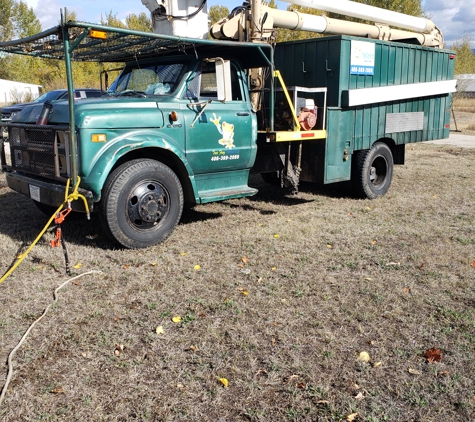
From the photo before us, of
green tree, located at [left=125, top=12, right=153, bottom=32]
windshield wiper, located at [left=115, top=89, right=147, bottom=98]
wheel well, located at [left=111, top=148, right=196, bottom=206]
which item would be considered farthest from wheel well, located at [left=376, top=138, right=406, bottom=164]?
green tree, located at [left=125, top=12, right=153, bottom=32]

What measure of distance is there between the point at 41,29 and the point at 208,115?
44.5 m

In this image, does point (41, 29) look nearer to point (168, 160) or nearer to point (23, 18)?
point (23, 18)

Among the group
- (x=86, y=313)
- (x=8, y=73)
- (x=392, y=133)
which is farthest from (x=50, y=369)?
(x=8, y=73)

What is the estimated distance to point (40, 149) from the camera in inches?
226

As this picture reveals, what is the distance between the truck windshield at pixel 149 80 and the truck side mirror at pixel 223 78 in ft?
1.56

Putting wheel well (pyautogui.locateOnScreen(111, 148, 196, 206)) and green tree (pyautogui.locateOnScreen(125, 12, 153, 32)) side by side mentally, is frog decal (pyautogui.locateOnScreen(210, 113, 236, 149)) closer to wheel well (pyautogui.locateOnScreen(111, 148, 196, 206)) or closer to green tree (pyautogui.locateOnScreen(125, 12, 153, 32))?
wheel well (pyautogui.locateOnScreen(111, 148, 196, 206))

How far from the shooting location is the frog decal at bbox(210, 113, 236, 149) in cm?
631

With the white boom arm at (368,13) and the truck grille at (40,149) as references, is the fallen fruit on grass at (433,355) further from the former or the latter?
the white boom arm at (368,13)

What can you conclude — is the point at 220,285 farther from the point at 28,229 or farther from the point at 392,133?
the point at 392,133

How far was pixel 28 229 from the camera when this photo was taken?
6.46 meters

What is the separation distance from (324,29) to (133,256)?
17.7ft

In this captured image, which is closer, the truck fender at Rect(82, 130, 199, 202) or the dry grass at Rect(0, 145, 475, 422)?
the dry grass at Rect(0, 145, 475, 422)

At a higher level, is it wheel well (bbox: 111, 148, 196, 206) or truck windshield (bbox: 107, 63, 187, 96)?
truck windshield (bbox: 107, 63, 187, 96)

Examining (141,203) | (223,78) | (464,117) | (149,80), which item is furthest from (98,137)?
(464,117)
